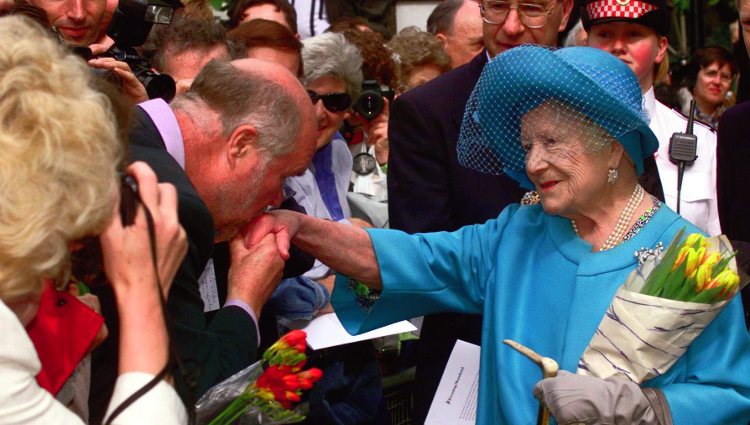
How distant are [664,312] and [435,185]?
1.25 meters

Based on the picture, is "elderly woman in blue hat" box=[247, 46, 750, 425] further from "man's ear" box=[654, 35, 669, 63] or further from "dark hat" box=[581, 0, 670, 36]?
"man's ear" box=[654, 35, 669, 63]

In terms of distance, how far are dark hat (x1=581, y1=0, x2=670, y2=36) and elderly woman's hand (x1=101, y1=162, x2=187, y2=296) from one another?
8.94 ft

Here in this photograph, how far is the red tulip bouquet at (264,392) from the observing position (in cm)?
269

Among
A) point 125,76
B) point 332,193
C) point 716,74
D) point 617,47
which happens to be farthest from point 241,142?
point 716,74

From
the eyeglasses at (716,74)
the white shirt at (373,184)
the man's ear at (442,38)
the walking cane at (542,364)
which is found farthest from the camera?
the eyeglasses at (716,74)

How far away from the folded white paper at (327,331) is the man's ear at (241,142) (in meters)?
0.90

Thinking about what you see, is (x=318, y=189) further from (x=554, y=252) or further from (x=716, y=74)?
(x=716, y=74)

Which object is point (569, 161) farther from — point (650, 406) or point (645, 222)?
point (650, 406)

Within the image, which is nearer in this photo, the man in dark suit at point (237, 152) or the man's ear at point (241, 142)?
the man in dark suit at point (237, 152)

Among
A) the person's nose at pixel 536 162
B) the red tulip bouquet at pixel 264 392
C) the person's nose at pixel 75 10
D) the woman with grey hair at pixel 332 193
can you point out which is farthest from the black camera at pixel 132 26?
the red tulip bouquet at pixel 264 392

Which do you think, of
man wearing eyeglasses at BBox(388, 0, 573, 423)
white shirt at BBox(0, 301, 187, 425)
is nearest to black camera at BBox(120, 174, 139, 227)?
white shirt at BBox(0, 301, 187, 425)

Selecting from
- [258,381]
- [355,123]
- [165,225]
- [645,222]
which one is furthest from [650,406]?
[355,123]

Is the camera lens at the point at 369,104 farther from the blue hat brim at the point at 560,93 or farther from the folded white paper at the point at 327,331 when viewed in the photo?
the blue hat brim at the point at 560,93

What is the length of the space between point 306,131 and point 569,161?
2.38 ft
